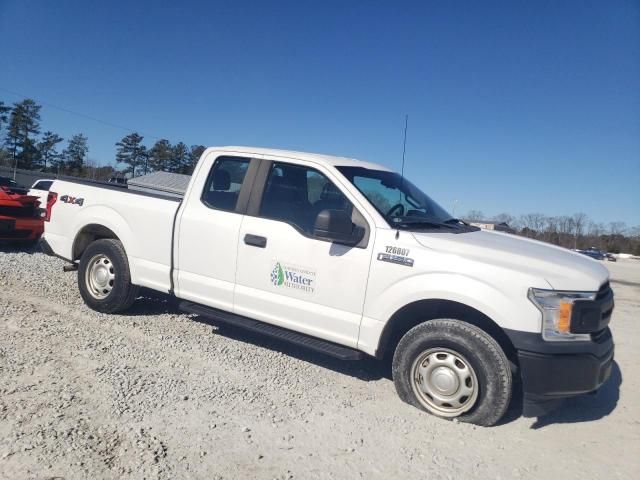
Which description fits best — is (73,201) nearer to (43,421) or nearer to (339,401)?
(43,421)

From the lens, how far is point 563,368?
11.0 feet

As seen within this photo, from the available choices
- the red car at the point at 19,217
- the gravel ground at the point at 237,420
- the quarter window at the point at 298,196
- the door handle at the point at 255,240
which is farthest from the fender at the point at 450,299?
the red car at the point at 19,217

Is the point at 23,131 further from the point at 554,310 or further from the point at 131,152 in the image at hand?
the point at 554,310

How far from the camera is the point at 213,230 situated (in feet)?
15.3

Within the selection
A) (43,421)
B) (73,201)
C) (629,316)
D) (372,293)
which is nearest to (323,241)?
(372,293)

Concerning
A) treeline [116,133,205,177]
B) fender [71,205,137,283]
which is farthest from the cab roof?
treeline [116,133,205,177]

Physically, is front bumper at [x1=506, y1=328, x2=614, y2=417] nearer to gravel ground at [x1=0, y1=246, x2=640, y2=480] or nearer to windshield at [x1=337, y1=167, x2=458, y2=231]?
gravel ground at [x1=0, y1=246, x2=640, y2=480]

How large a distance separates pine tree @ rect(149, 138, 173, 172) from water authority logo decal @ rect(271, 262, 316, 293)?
5576cm

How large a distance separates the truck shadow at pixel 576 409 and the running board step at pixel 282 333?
1.35m

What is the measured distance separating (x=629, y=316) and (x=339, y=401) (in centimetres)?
791

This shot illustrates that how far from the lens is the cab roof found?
4.54 metres

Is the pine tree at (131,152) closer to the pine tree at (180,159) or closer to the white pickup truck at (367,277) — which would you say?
the pine tree at (180,159)

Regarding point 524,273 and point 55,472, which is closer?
point 55,472

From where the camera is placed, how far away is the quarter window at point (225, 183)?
4793 millimetres
